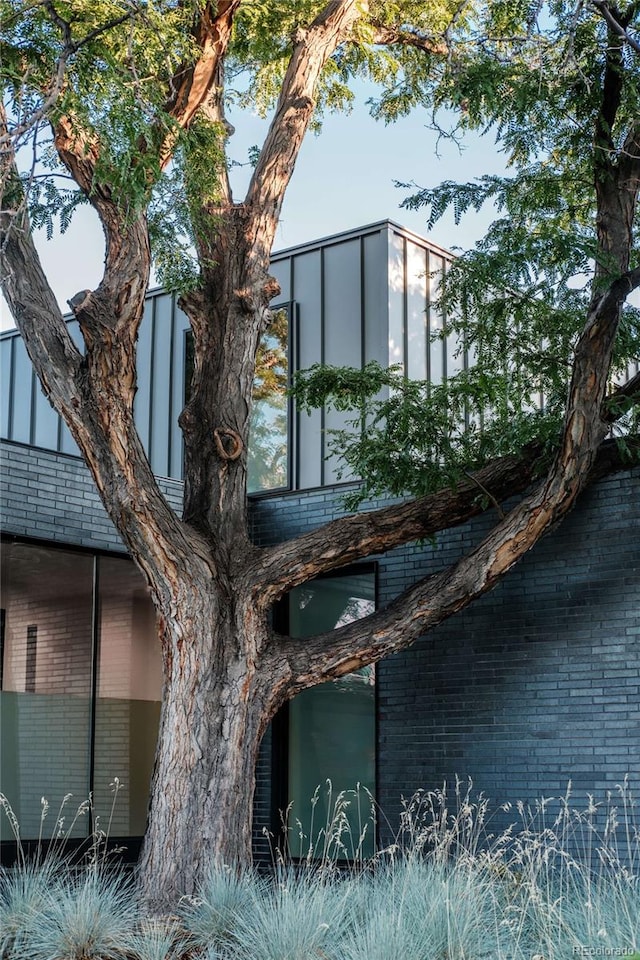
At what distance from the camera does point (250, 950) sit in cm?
514

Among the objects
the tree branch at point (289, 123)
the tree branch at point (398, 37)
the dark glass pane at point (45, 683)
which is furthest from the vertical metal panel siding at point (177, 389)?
the tree branch at point (289, 123)

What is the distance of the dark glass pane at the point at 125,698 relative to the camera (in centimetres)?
923

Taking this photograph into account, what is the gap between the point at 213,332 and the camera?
7887mm

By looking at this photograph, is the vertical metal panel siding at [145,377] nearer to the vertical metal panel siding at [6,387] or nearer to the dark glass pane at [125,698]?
the vertical metal panel siding at [6,387]

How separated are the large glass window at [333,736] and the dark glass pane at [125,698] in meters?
1.32

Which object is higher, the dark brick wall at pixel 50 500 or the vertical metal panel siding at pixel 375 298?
the vertical metal panel siding at pixel 375 298

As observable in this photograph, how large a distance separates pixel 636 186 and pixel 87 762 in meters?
6.09

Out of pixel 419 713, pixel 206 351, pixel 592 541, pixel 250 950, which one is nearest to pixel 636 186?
pixel 592 541

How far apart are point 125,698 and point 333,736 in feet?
6.10

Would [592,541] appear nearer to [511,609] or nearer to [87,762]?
[511,609]

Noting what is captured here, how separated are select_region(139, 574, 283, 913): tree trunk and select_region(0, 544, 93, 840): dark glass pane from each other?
2198 millimetres

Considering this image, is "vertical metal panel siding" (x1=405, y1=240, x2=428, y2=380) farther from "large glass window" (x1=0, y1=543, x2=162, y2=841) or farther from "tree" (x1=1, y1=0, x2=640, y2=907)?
"large glass window" (x1=0, y1=543, x2=162, y2=841)

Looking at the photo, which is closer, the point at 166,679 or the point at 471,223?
the point at 166,679

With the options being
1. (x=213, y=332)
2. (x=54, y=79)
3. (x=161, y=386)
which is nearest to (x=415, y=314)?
(x=161, y=386)
